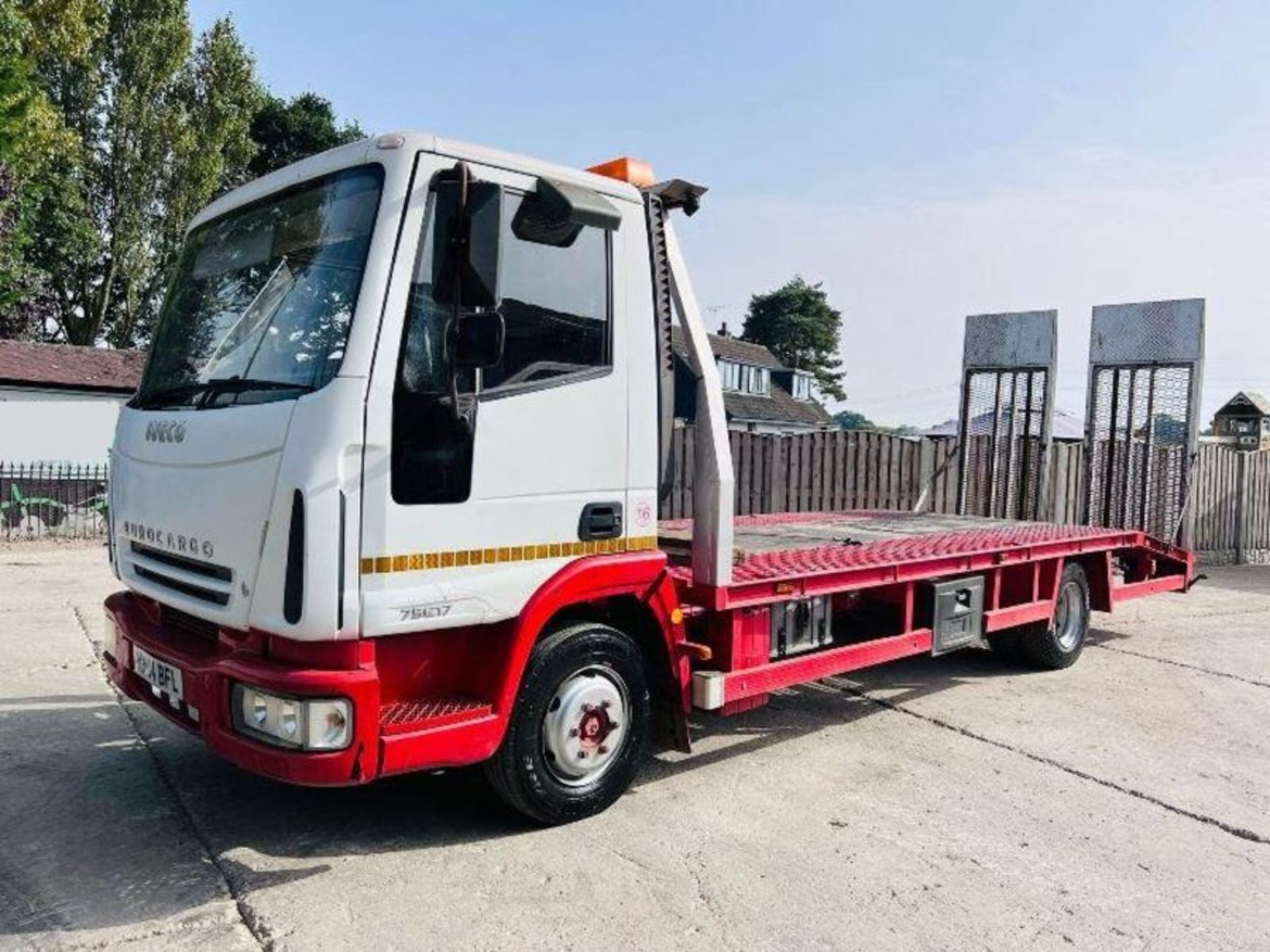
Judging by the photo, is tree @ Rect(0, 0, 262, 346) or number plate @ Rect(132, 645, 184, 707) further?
tree @ Rect(0, 0, 262, 346)

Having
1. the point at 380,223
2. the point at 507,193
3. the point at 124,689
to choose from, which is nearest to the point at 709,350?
the point at 507,193

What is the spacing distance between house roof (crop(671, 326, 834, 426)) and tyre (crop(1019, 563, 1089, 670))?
84.4 feet

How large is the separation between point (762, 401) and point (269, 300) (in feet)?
126

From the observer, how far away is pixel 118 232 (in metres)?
27.2

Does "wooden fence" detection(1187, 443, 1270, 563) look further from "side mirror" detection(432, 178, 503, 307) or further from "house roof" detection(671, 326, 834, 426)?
"house roof" detection(671, 326, 834, 426)

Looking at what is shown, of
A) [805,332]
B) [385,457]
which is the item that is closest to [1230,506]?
[385,457]

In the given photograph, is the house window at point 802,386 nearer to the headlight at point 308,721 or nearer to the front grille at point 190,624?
the front grille at point 190,624

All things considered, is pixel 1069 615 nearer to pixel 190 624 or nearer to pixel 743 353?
pixel 190 624

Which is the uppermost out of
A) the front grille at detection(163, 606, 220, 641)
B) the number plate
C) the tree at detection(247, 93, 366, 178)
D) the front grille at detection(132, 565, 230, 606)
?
the tree at detection(247, 93, 366, 178)

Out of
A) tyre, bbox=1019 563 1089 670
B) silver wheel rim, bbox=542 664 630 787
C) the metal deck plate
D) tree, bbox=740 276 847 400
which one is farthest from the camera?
tree, bbox=740 276 847 400

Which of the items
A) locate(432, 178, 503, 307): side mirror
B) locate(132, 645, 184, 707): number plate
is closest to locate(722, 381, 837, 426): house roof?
locate(132, 645, 184, 707): number plate

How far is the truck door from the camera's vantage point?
325 cm

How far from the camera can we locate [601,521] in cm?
390

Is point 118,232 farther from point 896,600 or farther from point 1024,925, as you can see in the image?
point 1024,925
